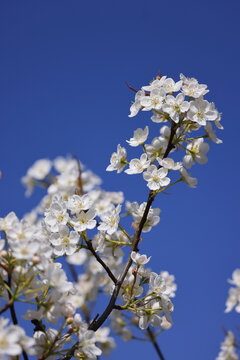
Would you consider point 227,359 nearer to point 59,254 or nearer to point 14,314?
point 59,254

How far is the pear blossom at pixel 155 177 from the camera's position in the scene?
2.07 meters

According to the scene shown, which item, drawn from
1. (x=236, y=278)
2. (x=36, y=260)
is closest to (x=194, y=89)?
(x=36, y=260)

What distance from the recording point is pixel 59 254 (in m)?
1.95

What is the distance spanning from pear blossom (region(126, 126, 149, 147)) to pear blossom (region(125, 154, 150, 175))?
0.40 feet

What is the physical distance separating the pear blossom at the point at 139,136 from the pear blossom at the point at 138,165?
0.40ft

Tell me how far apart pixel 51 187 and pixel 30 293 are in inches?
96.7

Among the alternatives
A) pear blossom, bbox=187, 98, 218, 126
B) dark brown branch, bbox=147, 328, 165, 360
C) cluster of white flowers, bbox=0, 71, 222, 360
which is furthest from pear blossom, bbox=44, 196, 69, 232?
dark brown branch, bbox=147, 328, 165, 360

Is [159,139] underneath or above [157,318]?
above

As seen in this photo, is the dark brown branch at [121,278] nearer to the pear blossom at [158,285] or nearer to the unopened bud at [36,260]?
the pear blossom at [158,285]

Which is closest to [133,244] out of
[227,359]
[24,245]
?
[24,245]

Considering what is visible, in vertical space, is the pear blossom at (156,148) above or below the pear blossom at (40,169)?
below

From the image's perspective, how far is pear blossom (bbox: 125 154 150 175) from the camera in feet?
7.25

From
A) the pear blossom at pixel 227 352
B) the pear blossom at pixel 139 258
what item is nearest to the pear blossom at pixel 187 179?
the pear blossom at pixel 139 258

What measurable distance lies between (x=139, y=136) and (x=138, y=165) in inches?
8.0
